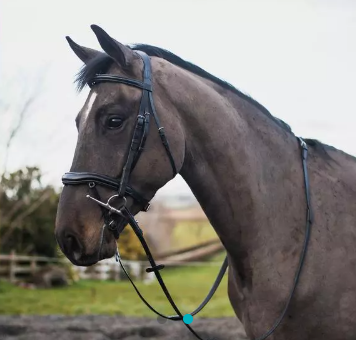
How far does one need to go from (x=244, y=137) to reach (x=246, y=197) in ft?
1.16

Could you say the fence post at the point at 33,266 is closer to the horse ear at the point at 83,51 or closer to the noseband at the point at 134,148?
the horse ear at the point at 83,51

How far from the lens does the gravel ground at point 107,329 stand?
7.70 m

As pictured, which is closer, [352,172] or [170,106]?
[170,106]

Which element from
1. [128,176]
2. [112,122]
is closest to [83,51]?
[112,122]

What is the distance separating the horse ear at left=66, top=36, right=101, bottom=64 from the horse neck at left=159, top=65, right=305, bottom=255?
50cm

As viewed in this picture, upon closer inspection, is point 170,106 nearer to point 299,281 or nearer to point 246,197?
point 246,197

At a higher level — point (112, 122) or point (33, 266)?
point (112, 122)

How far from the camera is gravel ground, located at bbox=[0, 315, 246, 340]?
7703 mm

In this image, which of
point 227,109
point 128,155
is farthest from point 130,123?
point 227,109

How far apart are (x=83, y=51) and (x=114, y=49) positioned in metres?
0.37

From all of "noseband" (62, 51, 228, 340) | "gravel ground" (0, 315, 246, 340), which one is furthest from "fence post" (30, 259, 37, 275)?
"noseband" (62, 51, 228, 340)

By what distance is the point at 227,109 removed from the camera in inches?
129

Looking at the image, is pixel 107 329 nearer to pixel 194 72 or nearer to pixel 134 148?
pixel 194 72

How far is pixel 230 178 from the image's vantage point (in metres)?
3.19
